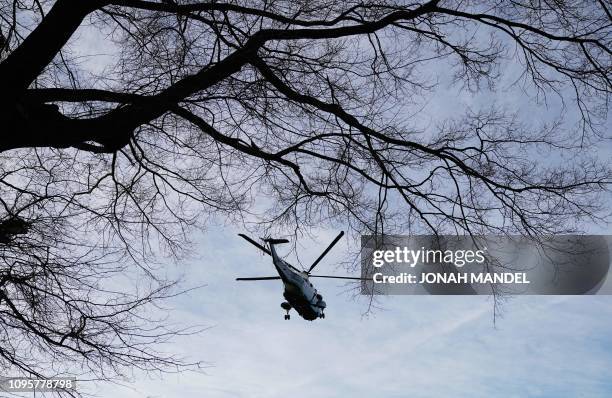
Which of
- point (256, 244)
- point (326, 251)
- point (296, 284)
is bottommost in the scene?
point (296, 284)

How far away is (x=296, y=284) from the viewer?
298 inches

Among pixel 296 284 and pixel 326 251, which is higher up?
pixel 326 251

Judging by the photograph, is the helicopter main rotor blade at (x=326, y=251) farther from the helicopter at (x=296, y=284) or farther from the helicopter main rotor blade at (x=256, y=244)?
the helicopter main rotor blade at (x=256, y=244)

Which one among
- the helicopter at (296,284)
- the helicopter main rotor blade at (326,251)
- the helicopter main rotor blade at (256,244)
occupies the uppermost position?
the helicopter main rotor blade at (326,251)

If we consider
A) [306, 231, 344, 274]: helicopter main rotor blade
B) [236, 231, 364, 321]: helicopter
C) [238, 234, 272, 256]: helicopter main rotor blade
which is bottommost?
[236, 231, 364, 321]: helicopter

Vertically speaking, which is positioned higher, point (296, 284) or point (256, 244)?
point (256, 244)

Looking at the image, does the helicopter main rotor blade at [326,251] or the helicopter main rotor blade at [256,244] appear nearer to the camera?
the helicopter main rotor blade at [326,251]

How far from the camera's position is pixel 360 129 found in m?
7.59

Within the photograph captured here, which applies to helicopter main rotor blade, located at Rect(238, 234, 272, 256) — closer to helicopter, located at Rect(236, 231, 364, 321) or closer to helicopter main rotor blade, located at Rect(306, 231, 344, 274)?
helicopter, located at Rect(236, 231, 364, 321)

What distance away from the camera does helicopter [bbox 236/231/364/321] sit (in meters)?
7.58

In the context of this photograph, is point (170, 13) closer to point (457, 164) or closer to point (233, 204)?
point (233, 204)

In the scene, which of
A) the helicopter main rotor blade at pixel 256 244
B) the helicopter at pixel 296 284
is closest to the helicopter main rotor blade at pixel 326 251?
the helicopter at pixel 296 284

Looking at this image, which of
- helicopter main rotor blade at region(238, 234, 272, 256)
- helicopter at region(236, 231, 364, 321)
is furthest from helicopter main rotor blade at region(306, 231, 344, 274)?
helicopter main rotor blade at region(238, 234, 272, 256)

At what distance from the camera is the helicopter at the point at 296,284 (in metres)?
7.58
